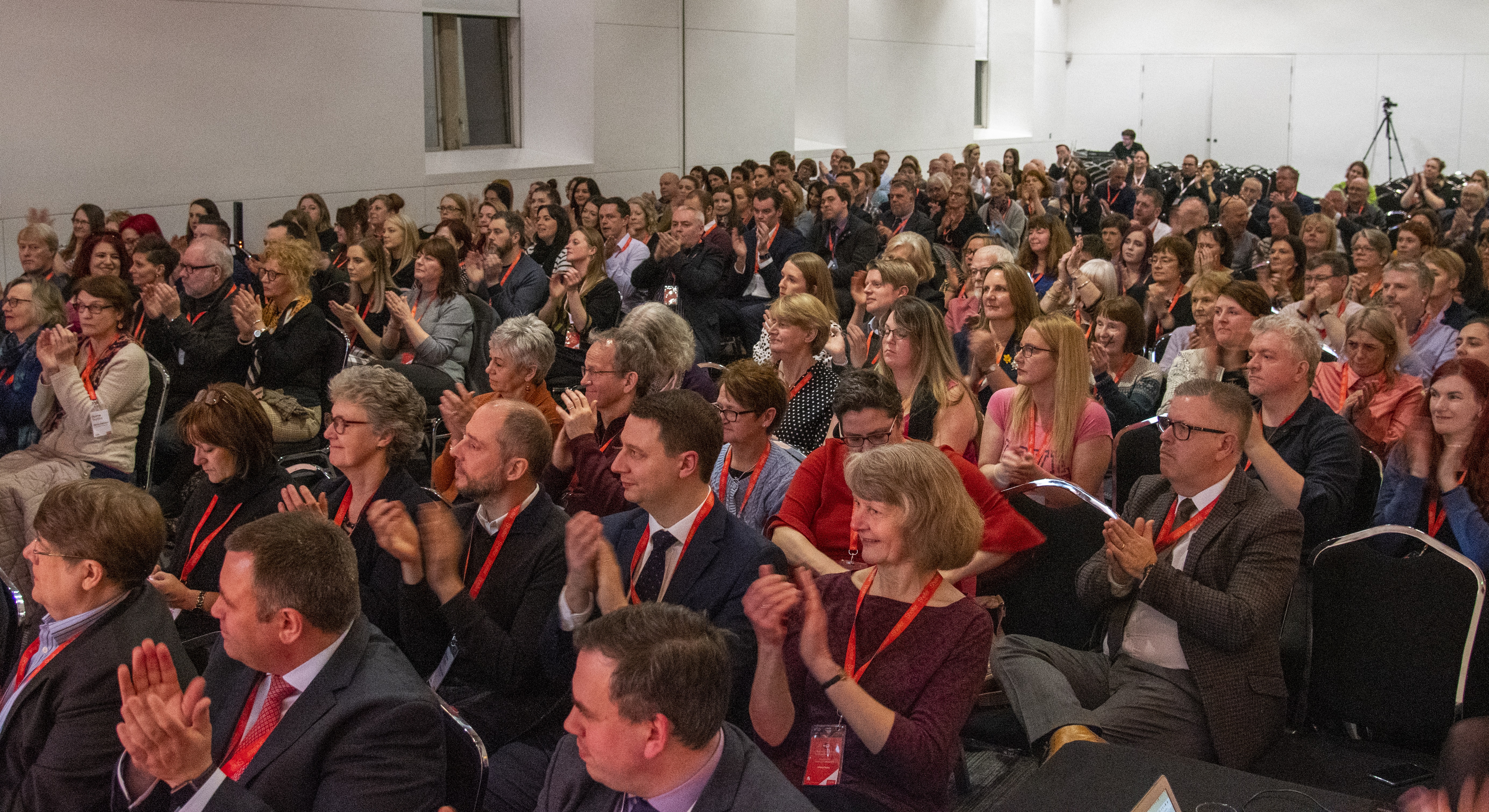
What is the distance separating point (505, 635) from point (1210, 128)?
21465 mm

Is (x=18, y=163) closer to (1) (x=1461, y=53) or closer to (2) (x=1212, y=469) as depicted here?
(2) (x=1212, y=469)

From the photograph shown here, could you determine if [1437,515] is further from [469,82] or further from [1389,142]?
[1389,142]

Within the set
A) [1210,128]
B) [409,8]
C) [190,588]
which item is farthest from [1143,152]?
[190,588]

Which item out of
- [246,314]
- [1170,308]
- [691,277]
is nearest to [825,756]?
[246,314]

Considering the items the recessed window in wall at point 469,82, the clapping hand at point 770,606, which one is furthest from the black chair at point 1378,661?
the recessed window in wall at point 469,82

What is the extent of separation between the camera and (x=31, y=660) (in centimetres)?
266

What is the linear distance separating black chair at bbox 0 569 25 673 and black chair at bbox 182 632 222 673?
17.3 inches

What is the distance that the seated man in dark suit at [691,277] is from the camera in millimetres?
7609

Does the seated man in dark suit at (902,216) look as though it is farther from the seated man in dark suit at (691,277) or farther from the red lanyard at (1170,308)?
the red lanyard at (1170,308)

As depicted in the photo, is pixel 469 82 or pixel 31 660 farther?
pixel 469 82

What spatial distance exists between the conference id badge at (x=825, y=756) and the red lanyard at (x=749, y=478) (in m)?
1.28

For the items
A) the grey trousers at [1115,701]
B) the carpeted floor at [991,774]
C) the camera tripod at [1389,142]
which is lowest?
the carpeted floor at [991,774]

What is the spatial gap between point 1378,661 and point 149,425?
437cm

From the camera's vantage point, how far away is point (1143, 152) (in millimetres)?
15570
